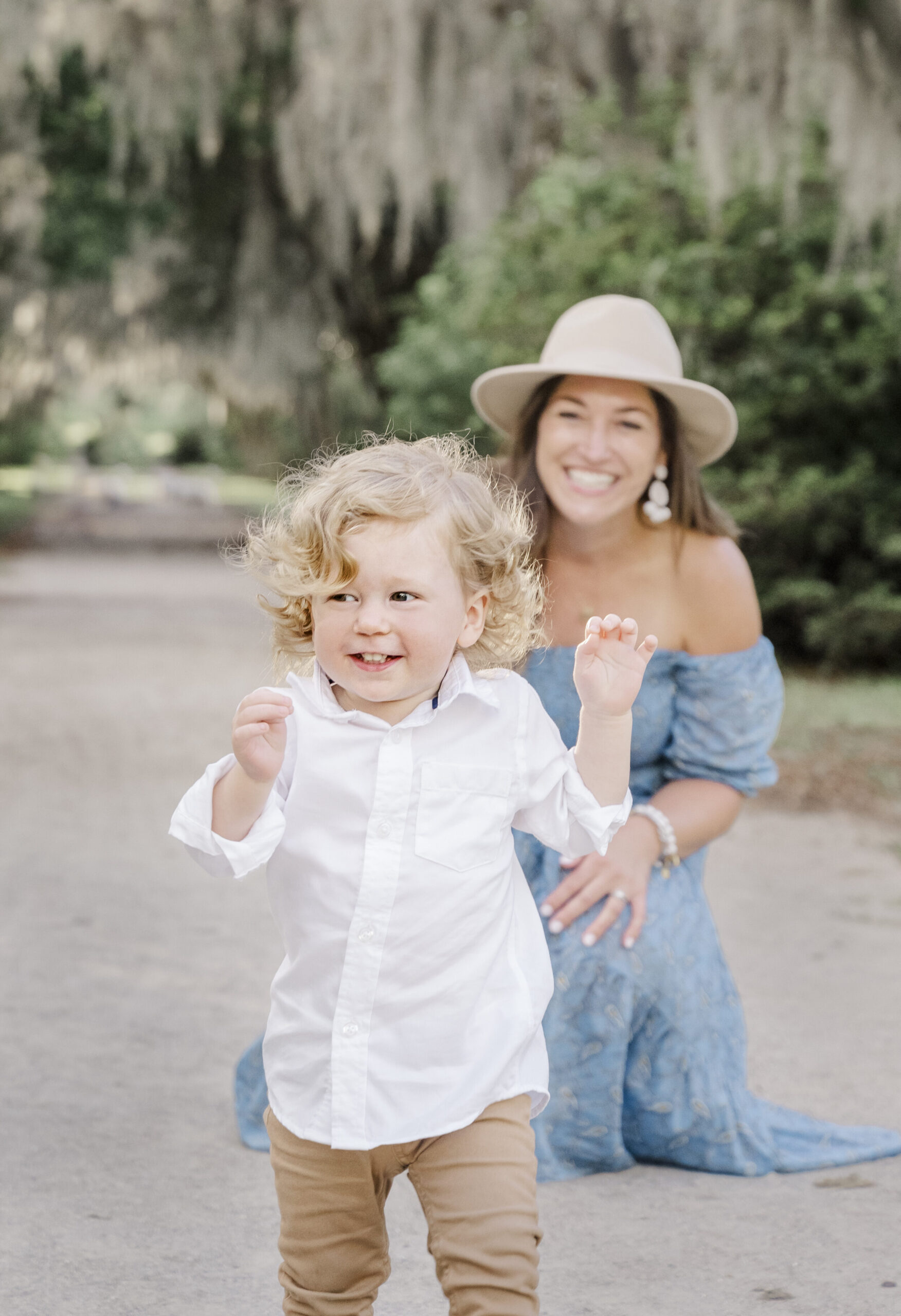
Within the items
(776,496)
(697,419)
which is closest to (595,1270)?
(697,419)

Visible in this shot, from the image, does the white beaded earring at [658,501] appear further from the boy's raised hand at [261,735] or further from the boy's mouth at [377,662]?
the boy's raised hand at [261,735]

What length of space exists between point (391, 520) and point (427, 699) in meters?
0.25

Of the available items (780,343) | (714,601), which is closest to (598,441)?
(714,601)

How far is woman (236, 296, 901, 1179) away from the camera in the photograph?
295 centimetres

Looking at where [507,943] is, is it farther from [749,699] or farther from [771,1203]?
[749,699]

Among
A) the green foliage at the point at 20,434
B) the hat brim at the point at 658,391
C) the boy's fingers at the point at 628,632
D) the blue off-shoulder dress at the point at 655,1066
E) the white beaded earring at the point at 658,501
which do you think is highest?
the hat brim at the point at 658,391

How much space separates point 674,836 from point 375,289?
55.8 feet

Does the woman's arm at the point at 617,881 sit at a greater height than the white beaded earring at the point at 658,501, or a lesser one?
lesser

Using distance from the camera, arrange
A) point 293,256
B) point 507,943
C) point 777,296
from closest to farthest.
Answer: point 507,943 → point 777,296 → point 293,256

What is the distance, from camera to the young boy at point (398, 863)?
1.91 metres

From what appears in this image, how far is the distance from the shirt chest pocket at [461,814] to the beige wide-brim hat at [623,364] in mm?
1336

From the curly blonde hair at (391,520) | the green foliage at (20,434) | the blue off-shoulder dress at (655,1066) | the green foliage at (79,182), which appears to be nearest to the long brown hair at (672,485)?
the blue off-shoulder dress at (655,1066)

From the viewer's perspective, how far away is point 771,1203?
284cm

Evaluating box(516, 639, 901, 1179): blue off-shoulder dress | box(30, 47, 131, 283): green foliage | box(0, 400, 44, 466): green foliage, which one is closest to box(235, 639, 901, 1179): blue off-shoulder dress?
box(516, 639, 901, 1179): blue off-shoulder dress
